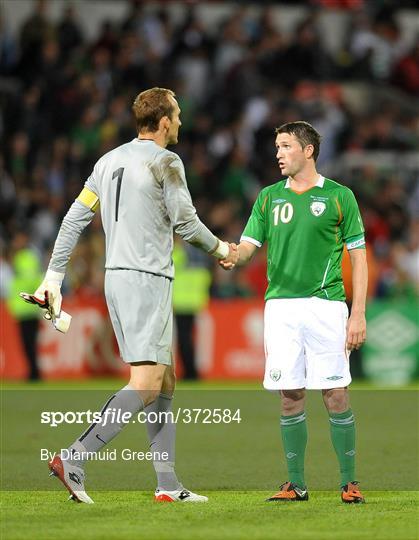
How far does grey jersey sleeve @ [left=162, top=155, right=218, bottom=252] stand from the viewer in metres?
7.54

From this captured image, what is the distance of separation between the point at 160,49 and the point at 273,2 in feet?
11.3

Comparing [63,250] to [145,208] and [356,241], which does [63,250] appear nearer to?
[145,208]

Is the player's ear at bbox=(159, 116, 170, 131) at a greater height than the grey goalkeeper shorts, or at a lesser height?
greater

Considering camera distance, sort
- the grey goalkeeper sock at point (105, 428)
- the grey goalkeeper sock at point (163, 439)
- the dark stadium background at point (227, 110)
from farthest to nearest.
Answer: the dark stadium background at point (227, 110)
the grey goalkeeper sock at point (163, 439)
the grey goalkeeper sock at point (105, 428)

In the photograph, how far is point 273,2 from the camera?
24625 mm

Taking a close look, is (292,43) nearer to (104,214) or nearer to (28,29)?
(28,29)

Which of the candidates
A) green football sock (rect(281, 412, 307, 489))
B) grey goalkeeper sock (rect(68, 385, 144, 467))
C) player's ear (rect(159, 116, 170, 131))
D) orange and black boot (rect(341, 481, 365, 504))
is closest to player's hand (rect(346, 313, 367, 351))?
green football sock (rect(281, 412, 307, 489))

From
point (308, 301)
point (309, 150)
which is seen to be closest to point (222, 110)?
point (309, 150)

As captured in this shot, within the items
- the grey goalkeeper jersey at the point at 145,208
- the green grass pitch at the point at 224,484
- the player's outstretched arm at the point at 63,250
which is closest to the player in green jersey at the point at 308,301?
the green grass pitch at the point at 224,484

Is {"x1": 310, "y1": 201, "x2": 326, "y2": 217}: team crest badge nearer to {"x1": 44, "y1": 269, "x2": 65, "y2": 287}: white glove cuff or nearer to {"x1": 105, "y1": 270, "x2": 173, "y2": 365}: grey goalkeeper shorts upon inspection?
{"x1": 105, "y1": 270, "x2": 173, "y2": 365}: grey goalkeeper shorts

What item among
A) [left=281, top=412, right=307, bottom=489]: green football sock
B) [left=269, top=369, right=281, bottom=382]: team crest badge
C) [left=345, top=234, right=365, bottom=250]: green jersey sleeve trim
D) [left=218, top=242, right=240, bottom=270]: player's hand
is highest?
[left=345, top=234, right=365, bottom=250]: green jersey sleeve trim

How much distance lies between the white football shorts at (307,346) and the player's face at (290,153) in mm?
801

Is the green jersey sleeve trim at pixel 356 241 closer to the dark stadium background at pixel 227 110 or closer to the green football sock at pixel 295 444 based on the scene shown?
the green football sock at pixel 295 444

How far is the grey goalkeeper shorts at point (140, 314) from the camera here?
24.6ft
